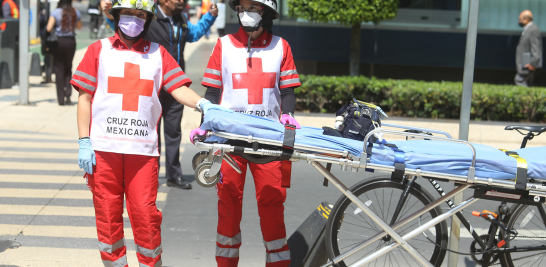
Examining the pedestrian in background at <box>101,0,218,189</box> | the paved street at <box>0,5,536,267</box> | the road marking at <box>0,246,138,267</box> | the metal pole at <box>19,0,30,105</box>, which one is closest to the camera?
the road marking at <box>0,246,138,267</box>

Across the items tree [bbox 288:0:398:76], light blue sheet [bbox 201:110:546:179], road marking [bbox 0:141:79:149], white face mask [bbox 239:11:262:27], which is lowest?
road marking [bbox 0:141:79:149]

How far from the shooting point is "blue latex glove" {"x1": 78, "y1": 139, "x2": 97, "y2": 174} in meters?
3.44

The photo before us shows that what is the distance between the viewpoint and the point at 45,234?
493cm

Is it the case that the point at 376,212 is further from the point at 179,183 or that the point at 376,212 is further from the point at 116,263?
the point at 179,183

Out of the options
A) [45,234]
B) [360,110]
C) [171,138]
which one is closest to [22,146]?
[171,138]

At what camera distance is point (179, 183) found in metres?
6.42

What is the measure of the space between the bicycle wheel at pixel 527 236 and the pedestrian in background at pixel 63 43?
8.59 m

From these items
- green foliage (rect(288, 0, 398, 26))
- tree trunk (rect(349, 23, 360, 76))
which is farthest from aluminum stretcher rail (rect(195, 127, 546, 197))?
tree trunk (rect(349, 23, 360, 76))

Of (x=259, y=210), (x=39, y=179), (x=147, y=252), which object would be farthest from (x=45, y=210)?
(x=259, y=210)

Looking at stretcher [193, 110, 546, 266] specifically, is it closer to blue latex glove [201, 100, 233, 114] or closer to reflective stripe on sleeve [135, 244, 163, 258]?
blue latex glove [201, 100, 233, 114]

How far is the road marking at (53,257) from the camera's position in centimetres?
431

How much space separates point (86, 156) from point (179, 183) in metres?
3.01

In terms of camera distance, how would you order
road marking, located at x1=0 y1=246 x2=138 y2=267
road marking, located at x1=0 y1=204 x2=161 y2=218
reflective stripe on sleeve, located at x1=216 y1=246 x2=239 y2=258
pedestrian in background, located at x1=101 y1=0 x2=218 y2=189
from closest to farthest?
reflective stripe on sleeve, located at x1=216 y1=246 x2=239 y2=258
road marking, located at x1=0 y1=246 x2=138 y2=267
road marking, located at x1=0 y1=204 x2=161 y2=218
pedestrian in background, located at x1=101 y1=0 x2=218 y2=189

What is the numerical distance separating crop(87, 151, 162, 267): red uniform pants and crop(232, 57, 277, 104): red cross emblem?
0.79 m
